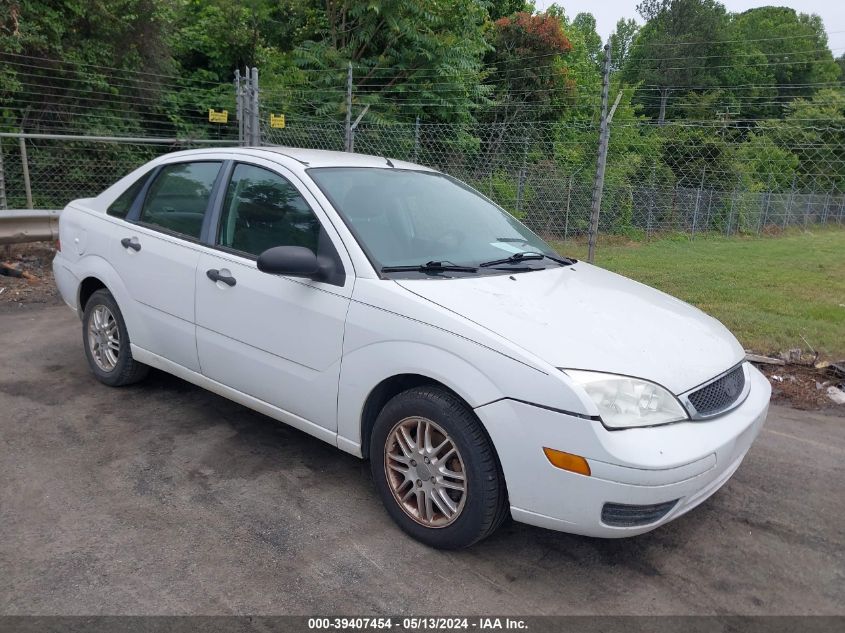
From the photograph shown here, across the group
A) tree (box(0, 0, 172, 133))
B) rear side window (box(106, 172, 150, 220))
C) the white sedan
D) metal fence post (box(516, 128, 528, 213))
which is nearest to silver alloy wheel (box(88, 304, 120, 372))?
the white sedan

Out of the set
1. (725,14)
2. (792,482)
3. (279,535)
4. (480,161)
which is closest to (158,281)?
(279,535)

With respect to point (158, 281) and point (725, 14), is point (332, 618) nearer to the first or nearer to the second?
point (158, 281)

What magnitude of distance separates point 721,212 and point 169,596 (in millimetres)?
22534

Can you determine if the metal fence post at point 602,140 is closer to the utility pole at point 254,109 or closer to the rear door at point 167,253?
the rear door at point 167,253

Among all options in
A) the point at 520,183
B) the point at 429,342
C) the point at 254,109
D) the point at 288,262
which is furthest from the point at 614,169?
the point at 429,342

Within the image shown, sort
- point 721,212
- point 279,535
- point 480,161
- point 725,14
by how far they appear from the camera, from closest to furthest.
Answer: point 279,535 < point 480,161 < point 721,212 < point 725,14

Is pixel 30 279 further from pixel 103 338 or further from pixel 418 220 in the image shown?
pixel 418 220

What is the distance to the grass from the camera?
6.77m

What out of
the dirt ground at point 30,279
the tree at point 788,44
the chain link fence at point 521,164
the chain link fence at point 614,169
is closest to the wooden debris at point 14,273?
the dirt ground at point 30,279

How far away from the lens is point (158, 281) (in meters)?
4.40

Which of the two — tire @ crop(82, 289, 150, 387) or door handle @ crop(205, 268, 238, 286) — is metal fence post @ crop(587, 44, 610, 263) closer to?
door handle @ crop(205, 268, 238, 286)

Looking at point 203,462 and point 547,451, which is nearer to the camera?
point 547,451

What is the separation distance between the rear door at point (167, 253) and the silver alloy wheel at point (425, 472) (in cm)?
157

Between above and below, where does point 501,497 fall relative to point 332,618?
above
